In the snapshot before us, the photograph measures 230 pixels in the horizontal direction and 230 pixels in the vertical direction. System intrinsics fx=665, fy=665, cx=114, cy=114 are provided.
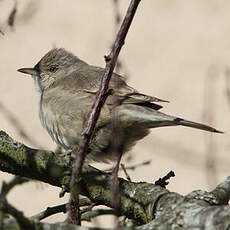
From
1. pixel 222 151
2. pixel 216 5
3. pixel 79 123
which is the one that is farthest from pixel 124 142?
pixel 216 5

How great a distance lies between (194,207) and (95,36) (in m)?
7.14

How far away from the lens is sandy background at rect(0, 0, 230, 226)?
8084 mm

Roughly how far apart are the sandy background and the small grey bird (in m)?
2.72

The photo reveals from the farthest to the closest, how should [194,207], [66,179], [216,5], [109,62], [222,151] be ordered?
[216,5]
[222,151]
[66,179]
[194,207]
[109,62]

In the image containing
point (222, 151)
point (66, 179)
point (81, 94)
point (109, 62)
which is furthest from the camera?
point (222, 151)

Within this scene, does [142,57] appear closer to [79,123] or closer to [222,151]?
[222,151]

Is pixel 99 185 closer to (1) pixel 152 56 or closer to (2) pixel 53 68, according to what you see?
(2) pixel 53 68

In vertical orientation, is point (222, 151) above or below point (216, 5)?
below

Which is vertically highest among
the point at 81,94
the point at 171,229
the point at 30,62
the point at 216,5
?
the point at 216,5

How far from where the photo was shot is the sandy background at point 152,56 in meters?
8.08

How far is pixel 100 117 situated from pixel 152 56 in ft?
15.8

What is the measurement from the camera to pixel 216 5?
9.75 m

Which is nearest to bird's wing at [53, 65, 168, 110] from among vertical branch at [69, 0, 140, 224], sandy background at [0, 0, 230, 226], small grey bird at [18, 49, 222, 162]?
small grey bird at [18, 49, 222, 162]

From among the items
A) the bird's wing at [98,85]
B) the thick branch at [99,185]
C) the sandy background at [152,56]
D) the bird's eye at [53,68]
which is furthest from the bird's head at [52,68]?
the thick branch at [99,185]
